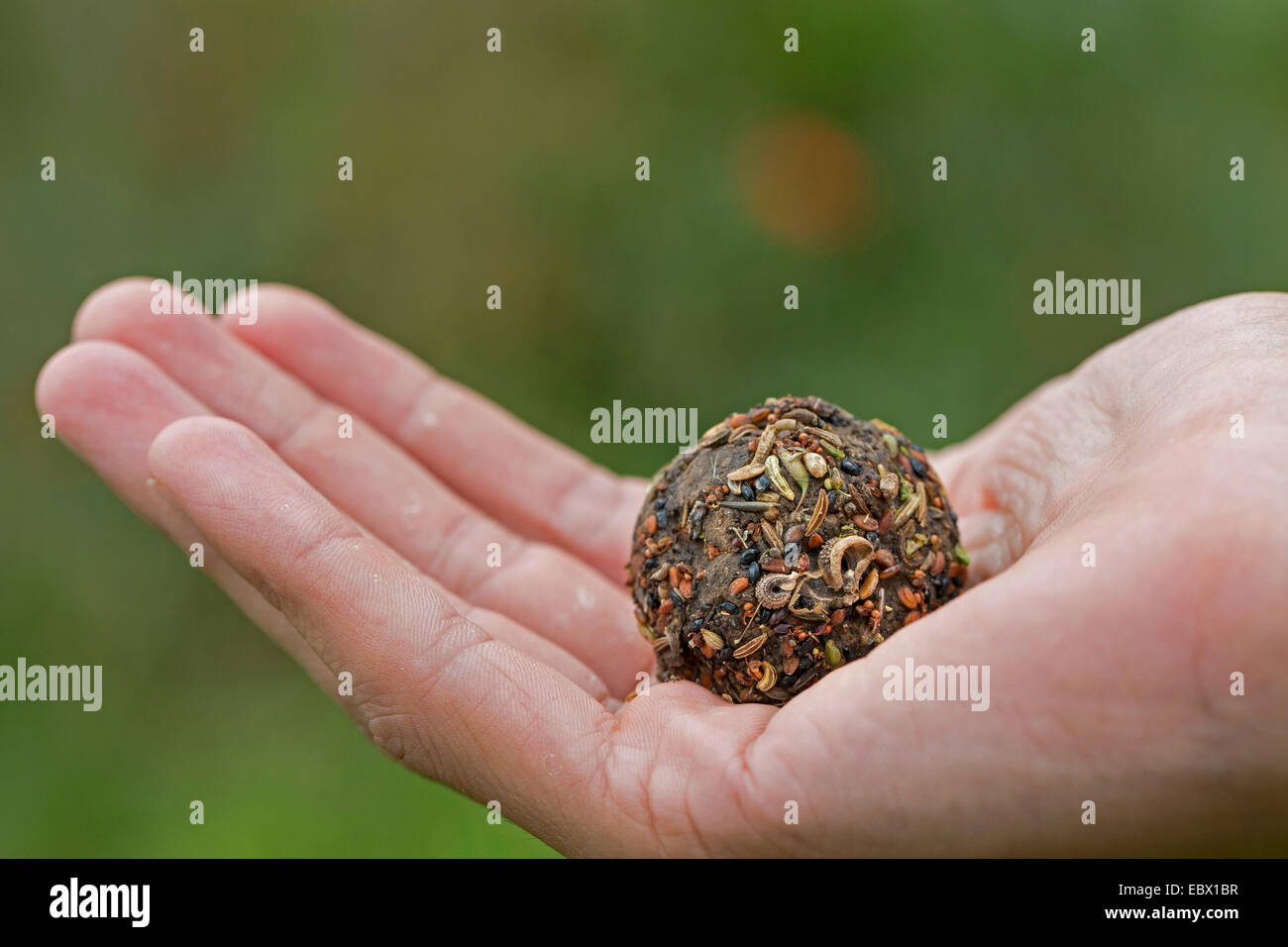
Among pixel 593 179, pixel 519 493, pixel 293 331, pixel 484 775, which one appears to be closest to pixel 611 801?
pixel 484 775

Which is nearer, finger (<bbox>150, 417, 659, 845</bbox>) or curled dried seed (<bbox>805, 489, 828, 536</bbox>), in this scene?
finger (<bbox>150, 417, 659, 845</bbox>)

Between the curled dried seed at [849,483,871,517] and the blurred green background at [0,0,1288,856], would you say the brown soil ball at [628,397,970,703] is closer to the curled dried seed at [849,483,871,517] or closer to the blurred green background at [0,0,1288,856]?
the curled dried seed at [849,483,871,517]

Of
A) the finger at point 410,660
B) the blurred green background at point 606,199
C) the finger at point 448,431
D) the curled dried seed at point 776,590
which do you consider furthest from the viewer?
the blurred green background at point 606,199

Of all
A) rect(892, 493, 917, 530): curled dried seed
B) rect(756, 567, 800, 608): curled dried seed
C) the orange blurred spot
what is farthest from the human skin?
the orange blurred spot

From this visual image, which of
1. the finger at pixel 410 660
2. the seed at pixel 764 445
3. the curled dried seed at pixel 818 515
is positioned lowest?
the finger at pixel 410 660

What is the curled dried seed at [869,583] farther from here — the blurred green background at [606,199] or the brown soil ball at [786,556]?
the blurred green background at [606,199]

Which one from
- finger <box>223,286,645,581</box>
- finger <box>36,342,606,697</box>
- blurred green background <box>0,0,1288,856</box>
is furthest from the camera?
blurred green background <box>0,0,1288,856</box>

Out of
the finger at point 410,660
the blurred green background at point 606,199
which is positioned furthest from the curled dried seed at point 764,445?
the blurred green background at point 606,199

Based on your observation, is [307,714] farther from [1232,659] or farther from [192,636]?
[1232,659]
